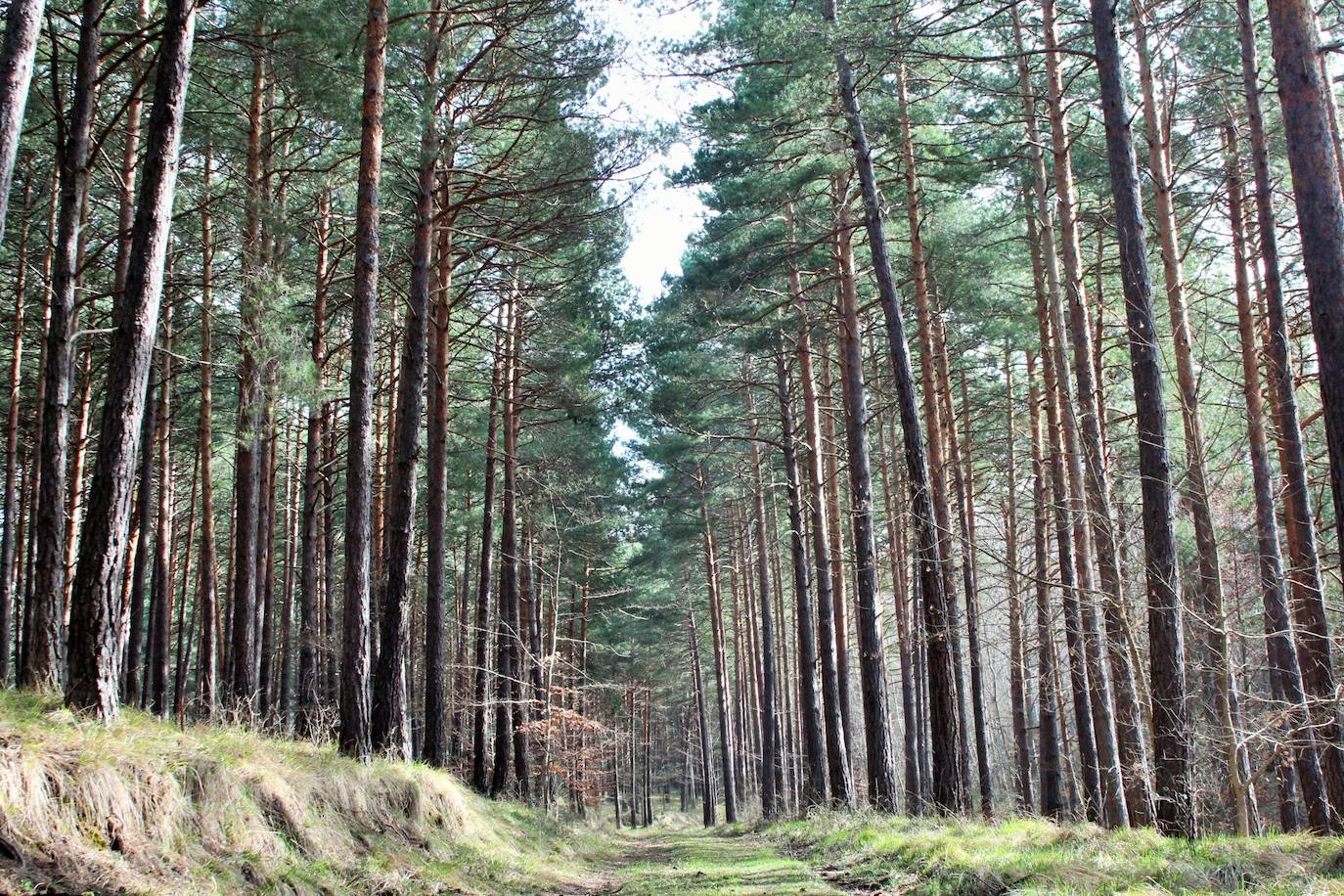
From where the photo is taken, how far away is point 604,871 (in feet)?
39.4

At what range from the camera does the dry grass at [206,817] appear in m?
4.18

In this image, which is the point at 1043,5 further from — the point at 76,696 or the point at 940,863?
the point at 76,696

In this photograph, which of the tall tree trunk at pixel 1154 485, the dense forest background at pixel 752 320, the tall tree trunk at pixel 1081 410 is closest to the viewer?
the tall tree trunk at pixel 1154 485

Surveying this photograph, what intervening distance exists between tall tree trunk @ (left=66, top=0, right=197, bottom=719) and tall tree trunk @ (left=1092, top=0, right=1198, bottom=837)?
7.80m

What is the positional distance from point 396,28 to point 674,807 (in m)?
58.1

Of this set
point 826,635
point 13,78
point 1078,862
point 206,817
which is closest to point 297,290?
point 13,78

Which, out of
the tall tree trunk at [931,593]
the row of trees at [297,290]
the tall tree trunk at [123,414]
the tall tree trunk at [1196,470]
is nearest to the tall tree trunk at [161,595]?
the row of trees at [297,290]

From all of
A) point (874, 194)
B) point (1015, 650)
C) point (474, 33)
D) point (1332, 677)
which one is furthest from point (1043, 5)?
point (1015, 650)

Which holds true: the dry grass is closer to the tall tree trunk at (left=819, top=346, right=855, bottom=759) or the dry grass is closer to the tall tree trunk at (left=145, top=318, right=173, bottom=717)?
the tall tree trunk at (left=145, top=318, right=173, bottom=717)

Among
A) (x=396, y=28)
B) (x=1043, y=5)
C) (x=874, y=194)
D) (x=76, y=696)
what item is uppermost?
(x=1043, y=5)

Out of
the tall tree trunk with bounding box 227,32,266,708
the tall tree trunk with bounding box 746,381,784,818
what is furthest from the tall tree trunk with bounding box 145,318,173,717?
the tall tree trunk with bounding box 746,381,784,818

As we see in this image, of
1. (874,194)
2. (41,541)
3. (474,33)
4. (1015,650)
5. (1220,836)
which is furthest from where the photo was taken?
(1015,650)

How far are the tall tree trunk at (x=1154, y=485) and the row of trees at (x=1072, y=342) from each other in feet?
0.10

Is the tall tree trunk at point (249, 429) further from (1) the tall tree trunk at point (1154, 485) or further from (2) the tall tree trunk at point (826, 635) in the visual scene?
(1) the tall tree trunk at point (1154, 485)
